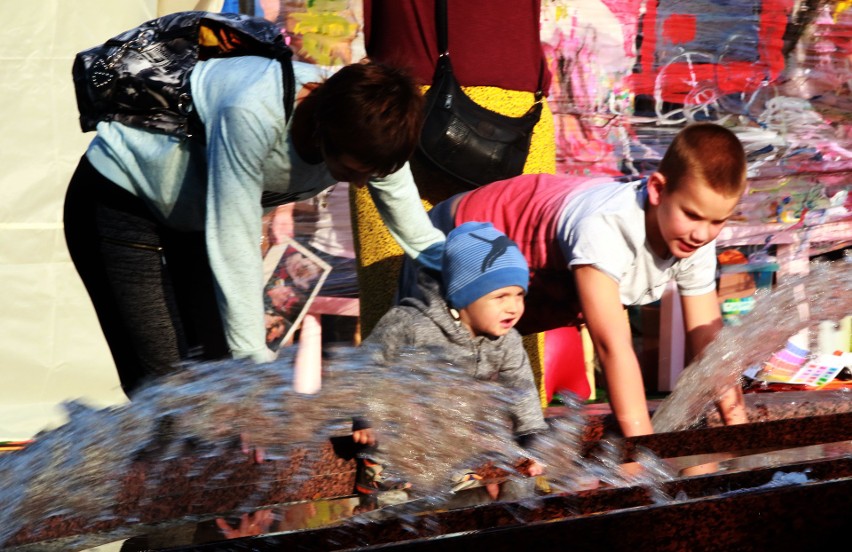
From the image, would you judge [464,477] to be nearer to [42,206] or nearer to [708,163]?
[708,163]

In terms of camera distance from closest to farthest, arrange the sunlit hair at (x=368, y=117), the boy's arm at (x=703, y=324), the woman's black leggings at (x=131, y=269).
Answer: the sunlit hair at (x=368, y=117), the woman's black leggings at (x=131, y=269), the boy's arm at (x=703, y=324)

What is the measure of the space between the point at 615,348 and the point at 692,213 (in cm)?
42

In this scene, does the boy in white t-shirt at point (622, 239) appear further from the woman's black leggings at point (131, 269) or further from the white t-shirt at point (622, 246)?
the woman's black leggings at point (131, 269)

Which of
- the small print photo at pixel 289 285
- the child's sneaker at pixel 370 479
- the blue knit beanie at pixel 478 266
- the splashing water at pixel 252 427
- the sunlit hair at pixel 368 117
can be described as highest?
the sunlit hair at pixel 368 117

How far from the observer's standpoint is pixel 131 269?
250cm

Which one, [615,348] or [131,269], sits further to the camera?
[615,348]

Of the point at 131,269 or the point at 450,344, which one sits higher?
the point at 131,269

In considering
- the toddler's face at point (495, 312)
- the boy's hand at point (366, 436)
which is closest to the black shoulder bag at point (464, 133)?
the toddler's face at point (495, 312)

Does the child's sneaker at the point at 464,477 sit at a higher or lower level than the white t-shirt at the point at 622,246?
lower

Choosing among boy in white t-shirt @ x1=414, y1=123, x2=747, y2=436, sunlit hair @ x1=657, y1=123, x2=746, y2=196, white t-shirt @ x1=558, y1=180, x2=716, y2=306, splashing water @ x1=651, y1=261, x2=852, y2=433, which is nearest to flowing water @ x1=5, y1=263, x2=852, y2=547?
boy in white t-shirt @ x1=414, y1=123, x2=747, y2=436

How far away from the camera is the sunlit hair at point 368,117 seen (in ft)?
7.29

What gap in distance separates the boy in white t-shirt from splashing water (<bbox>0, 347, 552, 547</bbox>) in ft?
1.20

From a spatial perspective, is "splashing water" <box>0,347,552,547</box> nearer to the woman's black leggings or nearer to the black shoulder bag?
the woman's black leggings

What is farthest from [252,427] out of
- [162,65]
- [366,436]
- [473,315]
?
[162,65]
